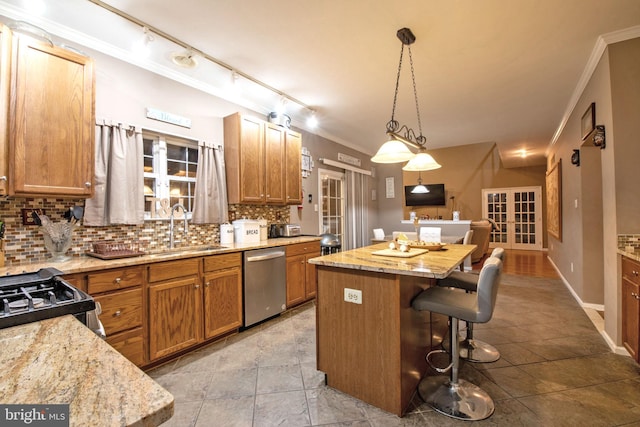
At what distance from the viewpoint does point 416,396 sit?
6.31 feet

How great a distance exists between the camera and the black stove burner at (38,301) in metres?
0.98

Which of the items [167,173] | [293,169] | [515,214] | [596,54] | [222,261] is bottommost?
[222,261]

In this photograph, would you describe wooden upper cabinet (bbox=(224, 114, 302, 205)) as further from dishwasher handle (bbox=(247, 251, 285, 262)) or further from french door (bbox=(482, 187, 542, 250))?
french door (bbox=(482, 187, 542, 250))

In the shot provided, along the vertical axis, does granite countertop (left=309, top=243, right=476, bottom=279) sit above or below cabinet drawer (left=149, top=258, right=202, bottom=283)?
above

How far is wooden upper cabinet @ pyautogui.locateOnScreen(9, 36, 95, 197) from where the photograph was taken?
1.86m

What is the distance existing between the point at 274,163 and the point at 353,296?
7.82ft

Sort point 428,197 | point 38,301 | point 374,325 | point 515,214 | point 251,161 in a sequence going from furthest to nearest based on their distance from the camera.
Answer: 1. point 428,197
2. point 515,214
3. point 251,161
4. point 374,325
5. point 38,301

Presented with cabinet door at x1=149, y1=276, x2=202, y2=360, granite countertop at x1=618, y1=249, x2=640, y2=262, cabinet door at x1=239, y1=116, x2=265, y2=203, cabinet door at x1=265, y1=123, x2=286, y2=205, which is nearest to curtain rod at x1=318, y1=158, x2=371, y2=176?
cabinet door at x1=265, y1=123, x2=286, y2=205

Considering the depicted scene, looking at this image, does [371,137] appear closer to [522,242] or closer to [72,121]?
[72,121]

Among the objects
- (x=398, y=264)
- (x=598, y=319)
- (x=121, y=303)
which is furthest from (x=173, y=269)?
(x=598, y=319)

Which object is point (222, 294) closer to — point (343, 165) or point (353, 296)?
point (353, 296)

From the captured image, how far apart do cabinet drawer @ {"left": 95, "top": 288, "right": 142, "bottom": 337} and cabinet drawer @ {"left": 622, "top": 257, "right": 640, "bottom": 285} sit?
368 cm

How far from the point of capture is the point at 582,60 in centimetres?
298

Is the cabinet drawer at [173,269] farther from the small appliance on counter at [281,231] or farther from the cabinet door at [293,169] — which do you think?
the cabinet door at [293,169]
